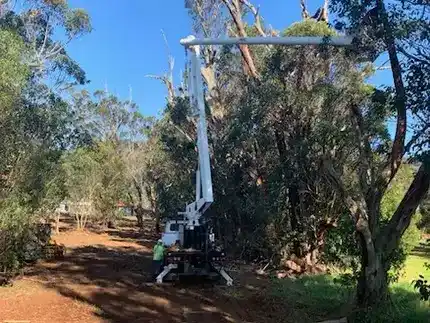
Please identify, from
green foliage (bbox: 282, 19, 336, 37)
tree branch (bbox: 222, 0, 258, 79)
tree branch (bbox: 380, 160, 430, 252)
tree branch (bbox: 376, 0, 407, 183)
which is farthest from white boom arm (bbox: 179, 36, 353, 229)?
tree branch (bbox: 380, 160, 430, 252)

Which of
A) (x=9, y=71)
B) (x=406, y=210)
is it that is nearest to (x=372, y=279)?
(x=406, y=210)

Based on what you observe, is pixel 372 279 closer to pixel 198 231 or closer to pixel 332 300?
pixel 332 300

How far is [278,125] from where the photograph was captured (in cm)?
1955

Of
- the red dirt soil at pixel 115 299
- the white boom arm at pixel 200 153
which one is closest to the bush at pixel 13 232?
the red dirt soil at pixel 115 299

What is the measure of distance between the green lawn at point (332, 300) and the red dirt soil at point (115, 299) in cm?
93

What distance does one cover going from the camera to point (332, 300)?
45.6 feet

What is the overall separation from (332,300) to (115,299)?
220 inches

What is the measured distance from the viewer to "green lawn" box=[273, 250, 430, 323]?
1029 centimetres

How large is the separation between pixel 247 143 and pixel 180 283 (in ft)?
25.9

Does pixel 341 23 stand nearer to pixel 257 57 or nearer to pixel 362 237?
pixel 362 237

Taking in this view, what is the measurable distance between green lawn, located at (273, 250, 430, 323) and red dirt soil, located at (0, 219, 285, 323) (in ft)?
3.04

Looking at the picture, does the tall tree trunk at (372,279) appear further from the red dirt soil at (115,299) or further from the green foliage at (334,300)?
the red dirt soil at (115,299)

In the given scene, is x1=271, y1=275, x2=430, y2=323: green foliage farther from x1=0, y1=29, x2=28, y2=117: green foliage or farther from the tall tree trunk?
A: x1=0, y1=29, x2=28, y2=117: green foliage

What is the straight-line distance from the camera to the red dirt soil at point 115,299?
11453mm
